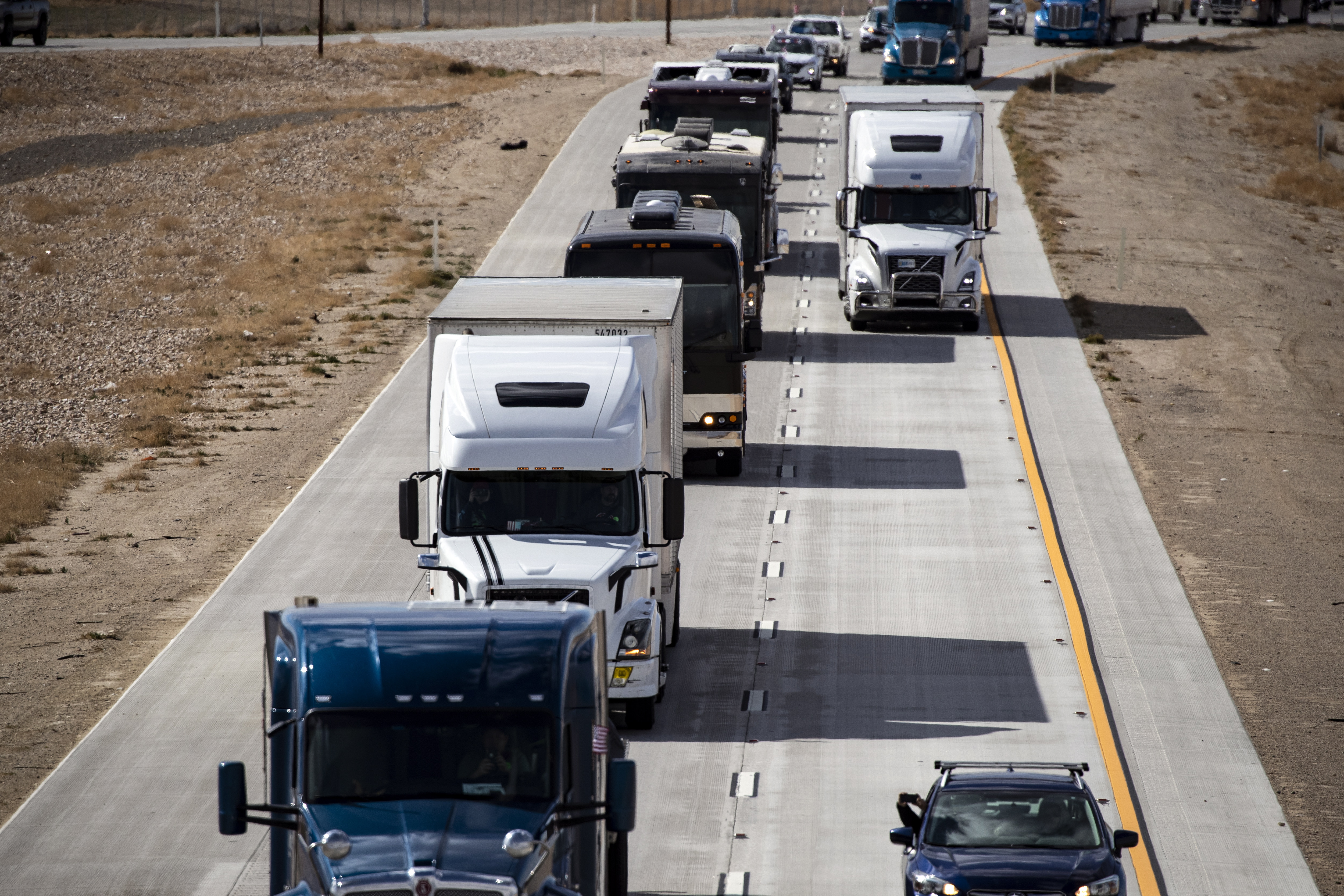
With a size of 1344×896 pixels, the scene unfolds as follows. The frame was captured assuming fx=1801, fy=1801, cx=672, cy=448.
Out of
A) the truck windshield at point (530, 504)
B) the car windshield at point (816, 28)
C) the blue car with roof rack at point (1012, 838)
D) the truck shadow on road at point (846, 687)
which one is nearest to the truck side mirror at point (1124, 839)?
the blue car with roof rack at point (1012, 838)

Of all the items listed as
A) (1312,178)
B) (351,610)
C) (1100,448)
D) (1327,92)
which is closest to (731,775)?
(351,610)

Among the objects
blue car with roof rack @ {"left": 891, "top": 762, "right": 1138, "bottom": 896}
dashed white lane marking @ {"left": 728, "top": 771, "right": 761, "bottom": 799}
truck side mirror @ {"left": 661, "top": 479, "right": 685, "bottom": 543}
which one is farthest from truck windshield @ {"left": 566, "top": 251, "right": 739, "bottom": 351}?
blue car with roof rack @ {"left": 891, "top": 762, "right": 1138, "bottom": 896}

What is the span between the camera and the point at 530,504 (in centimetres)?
1614

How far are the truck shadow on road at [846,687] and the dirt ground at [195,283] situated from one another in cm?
584

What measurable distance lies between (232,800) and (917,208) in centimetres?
2746

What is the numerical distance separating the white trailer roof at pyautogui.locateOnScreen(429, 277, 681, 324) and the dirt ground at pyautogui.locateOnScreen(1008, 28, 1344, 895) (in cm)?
713

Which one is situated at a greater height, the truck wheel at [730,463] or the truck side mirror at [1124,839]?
the truck side mirror at [1124,839]

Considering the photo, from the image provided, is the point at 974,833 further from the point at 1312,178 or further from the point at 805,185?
the point at 1312,178

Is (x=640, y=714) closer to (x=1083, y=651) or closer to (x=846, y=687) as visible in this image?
(x=846, y=687)

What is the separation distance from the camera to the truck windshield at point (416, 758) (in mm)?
9820

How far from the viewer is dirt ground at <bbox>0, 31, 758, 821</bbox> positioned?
21391mm

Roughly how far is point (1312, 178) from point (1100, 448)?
33172mm

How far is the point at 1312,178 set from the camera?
188 feet

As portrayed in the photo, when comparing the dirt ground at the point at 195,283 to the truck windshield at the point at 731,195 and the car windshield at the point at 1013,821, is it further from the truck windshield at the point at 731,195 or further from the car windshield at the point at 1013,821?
the car windshield at the point at 1013,821
